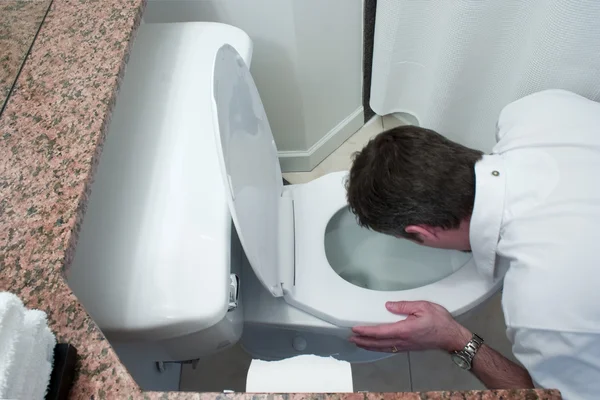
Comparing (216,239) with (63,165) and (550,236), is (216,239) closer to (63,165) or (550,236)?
(63,165)

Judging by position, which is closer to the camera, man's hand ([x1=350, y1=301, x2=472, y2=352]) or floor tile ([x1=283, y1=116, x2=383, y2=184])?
man's hand ([x1=350, y1=301, x2=472, y2=352])

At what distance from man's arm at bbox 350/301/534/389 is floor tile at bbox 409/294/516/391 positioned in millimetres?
345

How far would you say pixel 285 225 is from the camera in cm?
97

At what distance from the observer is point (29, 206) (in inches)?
23.0

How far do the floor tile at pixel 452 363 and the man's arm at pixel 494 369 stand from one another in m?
0.34

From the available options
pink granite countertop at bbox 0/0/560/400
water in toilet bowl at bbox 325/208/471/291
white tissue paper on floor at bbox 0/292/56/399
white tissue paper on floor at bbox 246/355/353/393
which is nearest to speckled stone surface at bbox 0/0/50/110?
pink granite countertop at bbox 0/0/560/400

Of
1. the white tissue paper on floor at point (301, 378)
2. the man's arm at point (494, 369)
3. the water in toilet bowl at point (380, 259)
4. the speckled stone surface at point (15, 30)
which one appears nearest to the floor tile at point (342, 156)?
the water in toilet bowl at point (380, 259)

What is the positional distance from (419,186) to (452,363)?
2.19 feet

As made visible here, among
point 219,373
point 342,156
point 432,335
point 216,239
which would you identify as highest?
point 216,239

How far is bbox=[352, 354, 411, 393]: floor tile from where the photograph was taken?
1222 millimetres

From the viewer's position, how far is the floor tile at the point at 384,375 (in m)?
1.22

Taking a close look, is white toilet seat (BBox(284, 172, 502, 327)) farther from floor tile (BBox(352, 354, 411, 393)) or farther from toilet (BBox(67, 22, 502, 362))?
floor tile (BBox(352, 354, 411, 393))

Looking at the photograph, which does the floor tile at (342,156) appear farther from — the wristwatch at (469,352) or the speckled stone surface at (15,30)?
the speckled stone surface at (15,30)

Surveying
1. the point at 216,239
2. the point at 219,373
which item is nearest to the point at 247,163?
the point at 216,239
